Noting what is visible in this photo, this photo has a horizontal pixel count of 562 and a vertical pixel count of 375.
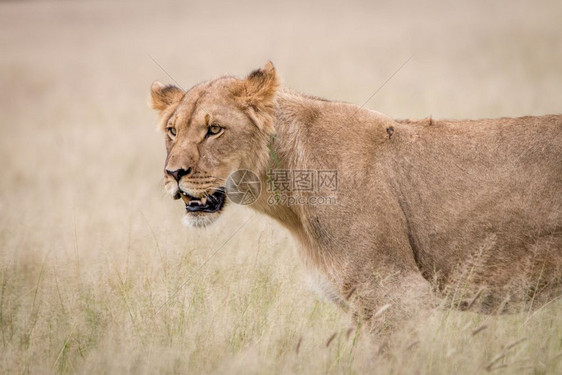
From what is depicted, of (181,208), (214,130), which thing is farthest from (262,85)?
(181,208)

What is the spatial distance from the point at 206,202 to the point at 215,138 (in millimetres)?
530

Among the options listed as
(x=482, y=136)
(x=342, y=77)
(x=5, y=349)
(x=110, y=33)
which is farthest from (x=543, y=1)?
(x=5, y=349)

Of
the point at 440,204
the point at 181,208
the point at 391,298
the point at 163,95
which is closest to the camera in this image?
the point at 391,298

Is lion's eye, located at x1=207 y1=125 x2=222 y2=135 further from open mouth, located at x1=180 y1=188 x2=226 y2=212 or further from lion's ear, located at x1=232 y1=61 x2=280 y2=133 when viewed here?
open mouth, located at x1=180 y1=188 x2=226 y2=212

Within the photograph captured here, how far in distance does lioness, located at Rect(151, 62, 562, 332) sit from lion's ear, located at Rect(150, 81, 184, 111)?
341 mm

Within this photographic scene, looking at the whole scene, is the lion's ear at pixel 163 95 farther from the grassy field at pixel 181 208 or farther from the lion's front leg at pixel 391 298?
the lion's front leg at pixel 391 298

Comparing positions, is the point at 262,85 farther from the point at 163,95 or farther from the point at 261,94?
the point at 163,95

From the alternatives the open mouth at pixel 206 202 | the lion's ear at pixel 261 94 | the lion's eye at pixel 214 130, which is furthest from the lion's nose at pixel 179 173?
the lion's ear at pixel 261 94

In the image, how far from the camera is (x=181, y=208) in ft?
29.1

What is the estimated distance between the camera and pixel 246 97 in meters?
5.43

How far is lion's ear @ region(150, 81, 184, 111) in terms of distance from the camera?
595 cm

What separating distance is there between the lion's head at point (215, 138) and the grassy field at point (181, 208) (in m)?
0.89

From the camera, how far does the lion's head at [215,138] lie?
523 cm

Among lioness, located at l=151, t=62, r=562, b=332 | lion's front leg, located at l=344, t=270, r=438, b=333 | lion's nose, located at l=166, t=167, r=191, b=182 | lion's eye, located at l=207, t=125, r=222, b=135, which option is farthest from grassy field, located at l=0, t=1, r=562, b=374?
lion's eye, located at l=207, t=125, r=222, b=135
